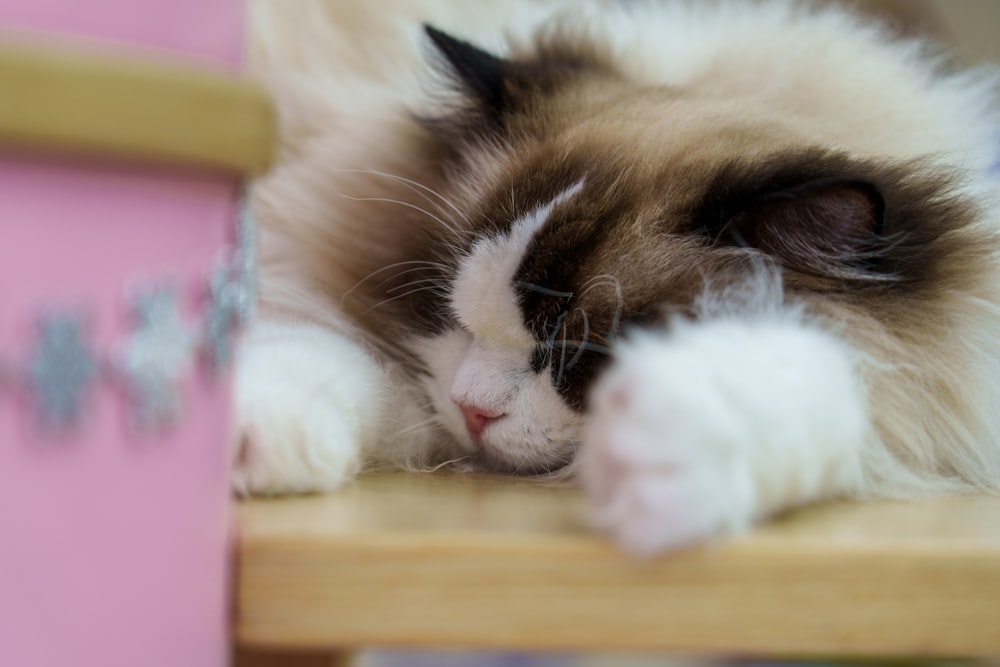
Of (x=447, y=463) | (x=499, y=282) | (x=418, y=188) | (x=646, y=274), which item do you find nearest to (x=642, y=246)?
(x=646, y=274)

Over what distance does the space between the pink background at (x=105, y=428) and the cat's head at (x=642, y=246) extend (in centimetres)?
37

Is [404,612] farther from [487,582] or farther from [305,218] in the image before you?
→ [305,218]

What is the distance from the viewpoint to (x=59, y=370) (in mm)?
444

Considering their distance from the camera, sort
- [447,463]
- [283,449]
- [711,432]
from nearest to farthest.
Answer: [711,432] < [283,449] < [447,463]

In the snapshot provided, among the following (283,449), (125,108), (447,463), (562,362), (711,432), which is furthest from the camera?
(447,463)

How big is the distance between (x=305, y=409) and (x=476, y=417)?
19cm

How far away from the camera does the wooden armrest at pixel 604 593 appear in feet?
1.84

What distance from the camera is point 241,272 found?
1.74ft

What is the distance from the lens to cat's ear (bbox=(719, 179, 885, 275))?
765 millimetres

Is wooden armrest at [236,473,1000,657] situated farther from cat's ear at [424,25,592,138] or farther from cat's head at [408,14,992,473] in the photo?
cat's ear at [424,25,592,138]

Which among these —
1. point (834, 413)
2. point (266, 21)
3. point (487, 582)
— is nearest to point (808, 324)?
point (834, 413)

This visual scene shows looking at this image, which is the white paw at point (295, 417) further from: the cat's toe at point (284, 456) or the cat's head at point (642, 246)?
the cat's head at point (642, 246)

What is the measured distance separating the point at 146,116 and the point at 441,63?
0.74m

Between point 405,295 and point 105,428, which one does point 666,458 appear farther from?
point 405,295
